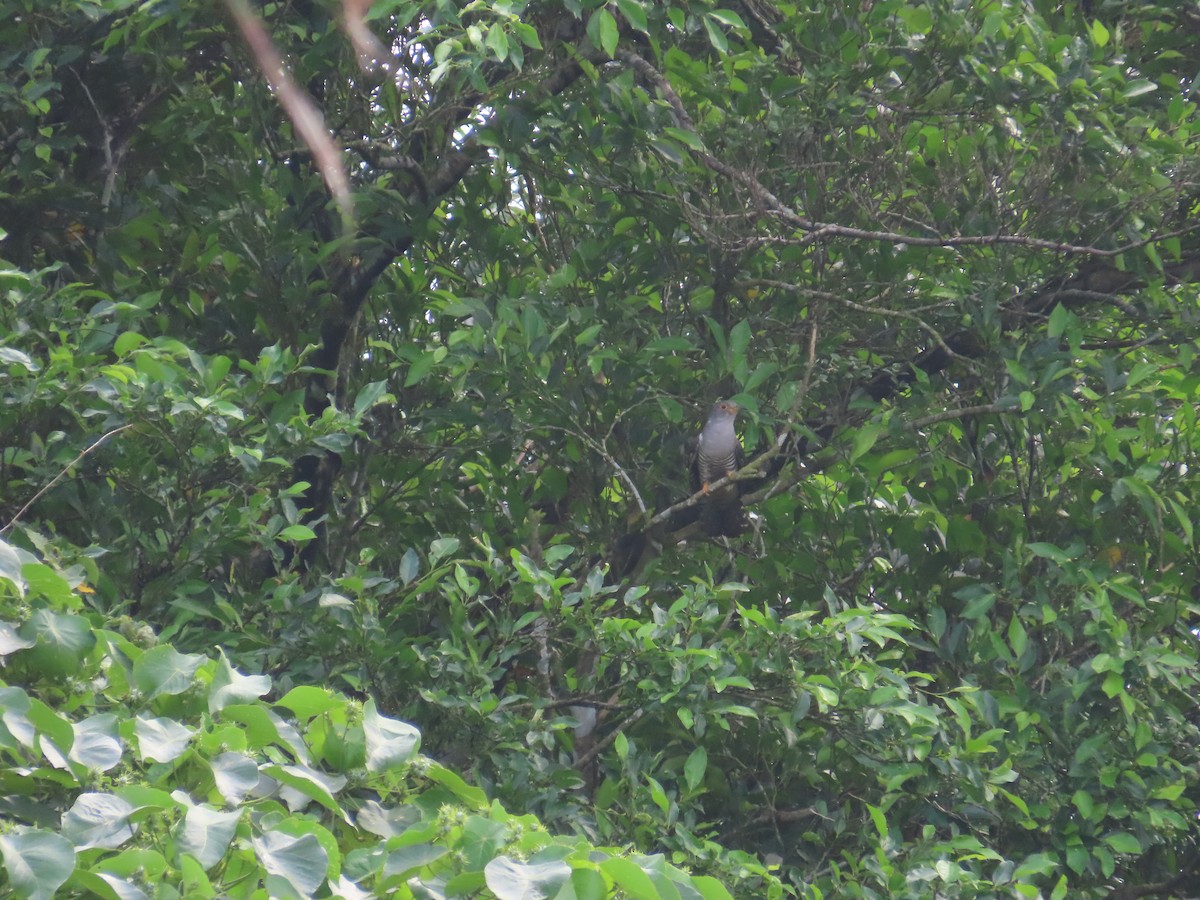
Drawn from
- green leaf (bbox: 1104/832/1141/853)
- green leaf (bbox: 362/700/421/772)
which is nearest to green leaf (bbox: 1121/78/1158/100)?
green leaf (bbox: 1104/832/1141/853)

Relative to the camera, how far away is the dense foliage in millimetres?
3070

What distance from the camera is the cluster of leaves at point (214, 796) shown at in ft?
4.79

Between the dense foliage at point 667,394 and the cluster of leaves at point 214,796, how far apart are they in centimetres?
65

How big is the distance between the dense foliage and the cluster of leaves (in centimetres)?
65

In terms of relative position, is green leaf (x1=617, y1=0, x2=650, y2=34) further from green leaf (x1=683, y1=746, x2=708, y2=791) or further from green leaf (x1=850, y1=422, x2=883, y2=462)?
green leaf (x1=683, y1=746, x2=708, y2=791)

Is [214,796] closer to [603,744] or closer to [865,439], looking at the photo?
[603,744]

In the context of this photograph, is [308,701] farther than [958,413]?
No

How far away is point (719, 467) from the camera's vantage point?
14.4 feet

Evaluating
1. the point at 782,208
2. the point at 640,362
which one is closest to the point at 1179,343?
the point at 782,208

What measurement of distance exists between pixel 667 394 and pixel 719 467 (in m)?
0.62

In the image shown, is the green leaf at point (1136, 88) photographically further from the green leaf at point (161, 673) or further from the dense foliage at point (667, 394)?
the green leaf at point (161, 673)

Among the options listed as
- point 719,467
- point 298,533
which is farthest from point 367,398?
point 719,467

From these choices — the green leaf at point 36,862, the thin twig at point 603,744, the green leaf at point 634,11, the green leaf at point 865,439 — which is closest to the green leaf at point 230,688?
the green leaf at point 36,862

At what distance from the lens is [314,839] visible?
4.87 feet
